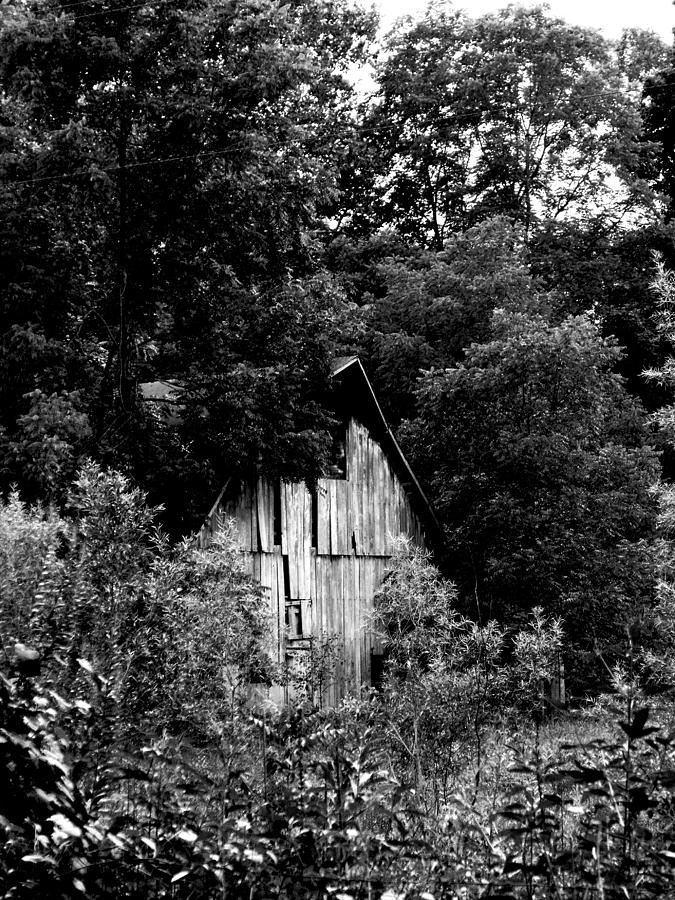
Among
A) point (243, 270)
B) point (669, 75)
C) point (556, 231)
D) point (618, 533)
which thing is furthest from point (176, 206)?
point (669, 75)

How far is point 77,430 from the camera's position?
1501 centimetres

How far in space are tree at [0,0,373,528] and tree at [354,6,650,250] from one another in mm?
11660

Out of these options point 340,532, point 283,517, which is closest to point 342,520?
point 340,532

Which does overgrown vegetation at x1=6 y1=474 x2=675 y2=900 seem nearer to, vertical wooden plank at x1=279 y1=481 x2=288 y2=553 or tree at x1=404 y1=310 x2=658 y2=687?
vertical wooden plank at x1=279 y1=481 x2=288 y2=553

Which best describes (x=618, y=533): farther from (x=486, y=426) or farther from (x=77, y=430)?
(x=77, y=430)

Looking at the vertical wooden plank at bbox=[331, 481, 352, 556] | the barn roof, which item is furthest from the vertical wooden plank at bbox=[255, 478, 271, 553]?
the barn roof

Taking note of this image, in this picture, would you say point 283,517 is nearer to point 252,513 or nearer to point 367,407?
point 252,513

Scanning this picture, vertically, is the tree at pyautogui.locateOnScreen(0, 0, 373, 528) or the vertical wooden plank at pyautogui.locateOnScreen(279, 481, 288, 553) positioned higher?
the tree at pyautogui.locateOnScreen(0, 0, 373, 528)

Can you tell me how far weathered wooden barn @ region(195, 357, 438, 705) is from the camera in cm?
1825

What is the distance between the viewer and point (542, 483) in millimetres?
20953

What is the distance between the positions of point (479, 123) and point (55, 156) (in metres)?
17.0

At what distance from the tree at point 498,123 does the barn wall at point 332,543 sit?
37.0 feet

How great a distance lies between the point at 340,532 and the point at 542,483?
167 inches

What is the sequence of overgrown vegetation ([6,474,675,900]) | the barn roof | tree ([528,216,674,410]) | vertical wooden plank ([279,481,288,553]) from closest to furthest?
overgrown vegetation ([6,474,675,900]), vertical wooden plank ([279,481,288,553]), the barn roof, tree ([528,216,674,410])
